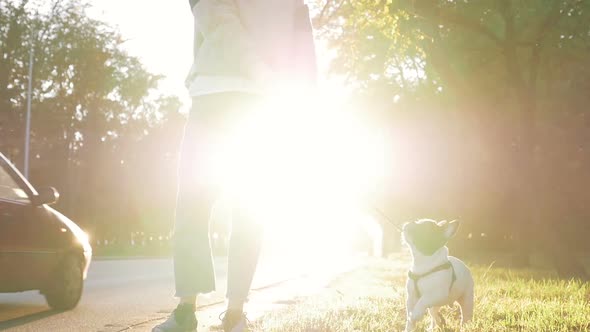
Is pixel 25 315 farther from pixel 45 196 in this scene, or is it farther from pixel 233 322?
pixel 233 322

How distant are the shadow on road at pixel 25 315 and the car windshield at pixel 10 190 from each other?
1009 mm

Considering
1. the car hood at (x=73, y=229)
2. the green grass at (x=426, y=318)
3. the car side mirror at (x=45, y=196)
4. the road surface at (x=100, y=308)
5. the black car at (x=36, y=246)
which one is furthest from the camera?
the car hood at (x=73, y=229)

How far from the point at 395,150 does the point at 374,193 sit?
117 inches

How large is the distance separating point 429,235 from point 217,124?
6.20ft

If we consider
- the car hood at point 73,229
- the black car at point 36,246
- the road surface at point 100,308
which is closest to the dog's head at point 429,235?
the road surface at point 100,308

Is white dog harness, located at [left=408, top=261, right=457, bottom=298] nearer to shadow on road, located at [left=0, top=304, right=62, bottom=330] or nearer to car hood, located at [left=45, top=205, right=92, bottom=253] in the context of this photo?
shadow on road, located at [left=0, top=304, right=62, bottom=330]

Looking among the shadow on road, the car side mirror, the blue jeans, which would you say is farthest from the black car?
the blue jeans

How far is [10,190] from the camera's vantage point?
7.36 meters

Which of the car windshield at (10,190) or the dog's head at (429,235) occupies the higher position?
the car windshield at (10,190)

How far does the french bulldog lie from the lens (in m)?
5.26

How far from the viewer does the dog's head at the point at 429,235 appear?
5.47 m

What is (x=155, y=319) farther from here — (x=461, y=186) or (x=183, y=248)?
(x=461, y=186)

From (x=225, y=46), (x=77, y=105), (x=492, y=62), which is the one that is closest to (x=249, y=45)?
(x=225, y=46)

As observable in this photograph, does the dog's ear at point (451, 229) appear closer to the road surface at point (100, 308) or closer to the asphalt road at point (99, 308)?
the road surface at point (100, 308)
